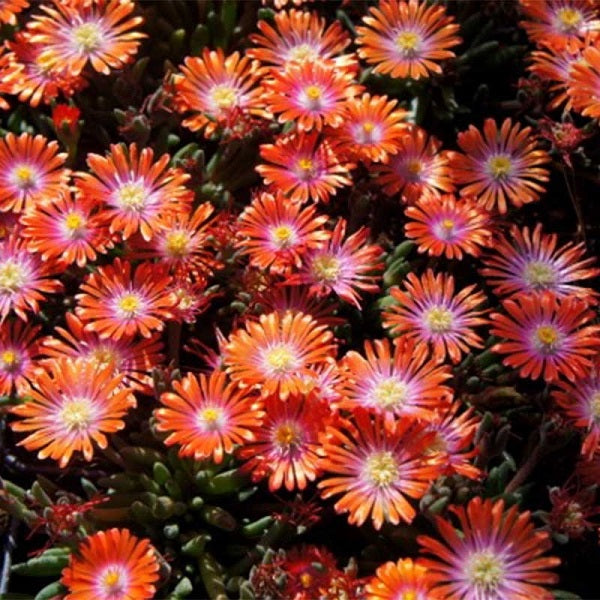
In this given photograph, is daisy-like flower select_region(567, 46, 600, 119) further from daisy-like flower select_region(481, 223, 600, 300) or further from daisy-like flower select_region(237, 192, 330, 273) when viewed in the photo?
daisy-like flower select_region(237, 192, 330, 273)

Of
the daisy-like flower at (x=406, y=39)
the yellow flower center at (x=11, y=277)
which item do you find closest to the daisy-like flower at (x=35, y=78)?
the yellow flower center at (x=11, y=277)

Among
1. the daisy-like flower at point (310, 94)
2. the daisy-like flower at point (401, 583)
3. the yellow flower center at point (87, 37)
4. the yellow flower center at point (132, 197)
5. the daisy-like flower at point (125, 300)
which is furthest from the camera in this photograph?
the yellow flower center at point (87, 37)

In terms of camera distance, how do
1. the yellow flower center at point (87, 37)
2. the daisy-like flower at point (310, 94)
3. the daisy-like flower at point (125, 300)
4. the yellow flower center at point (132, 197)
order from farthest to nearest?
1. the yellow flower center at point (87, 37)
2. the daisy-like flower at point (310, 94)
3. the yellow flower center at point (132, 197)
4. the daisy-like flower at point (125, 300)

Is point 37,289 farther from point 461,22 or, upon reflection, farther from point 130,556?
point 461,22

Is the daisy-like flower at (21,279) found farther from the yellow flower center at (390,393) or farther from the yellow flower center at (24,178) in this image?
the yellow flower center at (390,393)

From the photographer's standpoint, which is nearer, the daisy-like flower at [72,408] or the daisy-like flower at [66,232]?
the daisy-like flower at [72,408]

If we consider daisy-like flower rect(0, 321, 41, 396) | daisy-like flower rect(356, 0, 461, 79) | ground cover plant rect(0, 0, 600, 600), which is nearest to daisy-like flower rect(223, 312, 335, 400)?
ground cover plant rect(0, 0, 600, 600)
